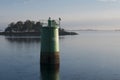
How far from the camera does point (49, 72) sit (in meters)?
27.0

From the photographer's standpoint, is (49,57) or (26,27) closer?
(49,57)

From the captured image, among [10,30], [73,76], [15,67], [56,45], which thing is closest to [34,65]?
[15,67]

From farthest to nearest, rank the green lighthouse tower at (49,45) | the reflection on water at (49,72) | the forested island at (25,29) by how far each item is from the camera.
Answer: the forested island at (25,29)
the green lighthouse tower at (49,45)
the reflection on water at (49,72)

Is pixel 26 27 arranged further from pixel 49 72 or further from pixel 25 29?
pixel 49 72

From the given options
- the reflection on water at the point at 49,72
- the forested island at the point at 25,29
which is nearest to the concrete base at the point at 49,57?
the reflection on water at the point at 49,72

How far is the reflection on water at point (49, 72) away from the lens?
24.9 meters

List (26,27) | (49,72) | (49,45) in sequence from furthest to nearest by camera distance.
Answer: (26,27), (49,45), (49,72)

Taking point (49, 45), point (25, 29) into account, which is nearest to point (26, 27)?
point (25, 29)

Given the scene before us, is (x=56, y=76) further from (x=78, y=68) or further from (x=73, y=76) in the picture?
(x=78, y=68)

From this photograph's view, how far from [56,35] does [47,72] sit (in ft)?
12.8

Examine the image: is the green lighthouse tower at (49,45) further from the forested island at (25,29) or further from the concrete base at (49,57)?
the forested island at (25,29)

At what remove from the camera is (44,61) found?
2797 centimetres

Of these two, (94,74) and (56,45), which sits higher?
(56,45)

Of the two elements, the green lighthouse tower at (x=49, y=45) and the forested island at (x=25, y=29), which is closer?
the green lighthouse tower at (x=49, y=45)
